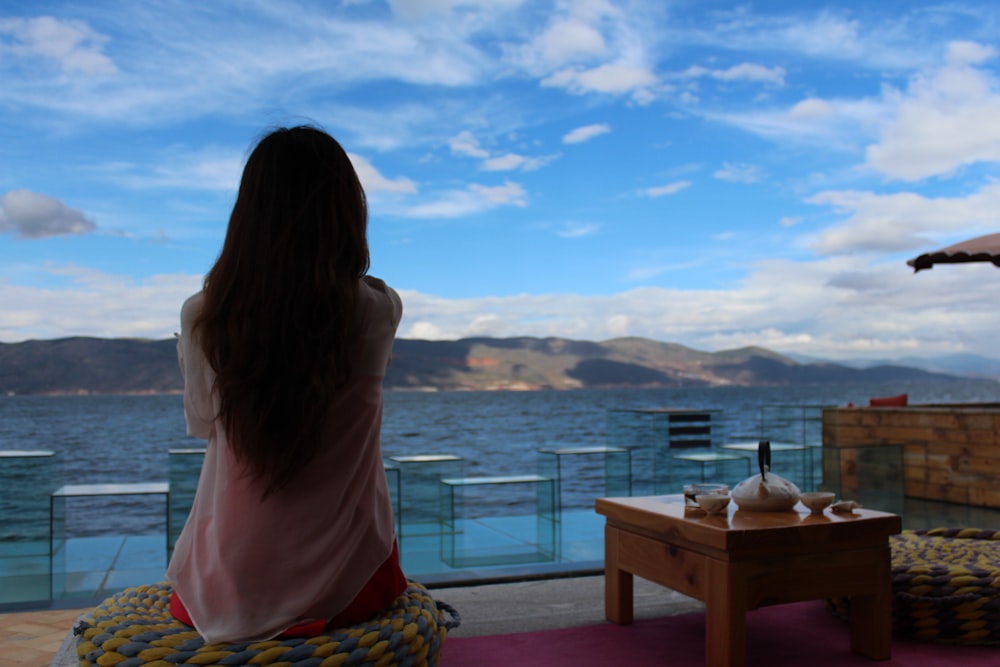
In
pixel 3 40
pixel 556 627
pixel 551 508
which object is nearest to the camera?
pixel 556 627

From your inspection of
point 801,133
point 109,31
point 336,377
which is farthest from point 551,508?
point 109,31

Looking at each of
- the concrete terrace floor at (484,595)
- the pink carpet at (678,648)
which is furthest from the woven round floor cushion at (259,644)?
the concrete terrace floor at (484,595)

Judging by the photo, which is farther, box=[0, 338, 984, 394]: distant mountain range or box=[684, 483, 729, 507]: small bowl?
box=[0, 338, 984, 394]: distant mountain range

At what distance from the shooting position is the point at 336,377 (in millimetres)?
1494

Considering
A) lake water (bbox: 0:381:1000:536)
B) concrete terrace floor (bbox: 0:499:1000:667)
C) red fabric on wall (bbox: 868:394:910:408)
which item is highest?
red fabric on wall (bbox: 868:394:910:408)

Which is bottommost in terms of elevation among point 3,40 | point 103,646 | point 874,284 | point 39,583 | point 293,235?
point 39,583

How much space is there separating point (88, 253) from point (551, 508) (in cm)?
3527

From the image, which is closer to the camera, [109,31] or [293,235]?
[293,235]

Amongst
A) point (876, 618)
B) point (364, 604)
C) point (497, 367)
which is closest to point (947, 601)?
point (876, 618)

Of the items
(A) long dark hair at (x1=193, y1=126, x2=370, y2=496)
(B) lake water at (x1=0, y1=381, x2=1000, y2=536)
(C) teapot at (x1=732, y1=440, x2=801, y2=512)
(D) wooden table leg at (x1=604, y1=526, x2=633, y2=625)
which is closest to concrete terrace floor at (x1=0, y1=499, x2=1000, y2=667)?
(D) wooden table leg at (x1=604, y1=526, x2=633, y2=625)

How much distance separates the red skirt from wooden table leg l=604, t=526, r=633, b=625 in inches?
48.3

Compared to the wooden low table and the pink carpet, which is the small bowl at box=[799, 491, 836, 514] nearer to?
the wooden low table

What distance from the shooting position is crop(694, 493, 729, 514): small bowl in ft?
7.95

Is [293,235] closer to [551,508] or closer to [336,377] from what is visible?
[336,377]
